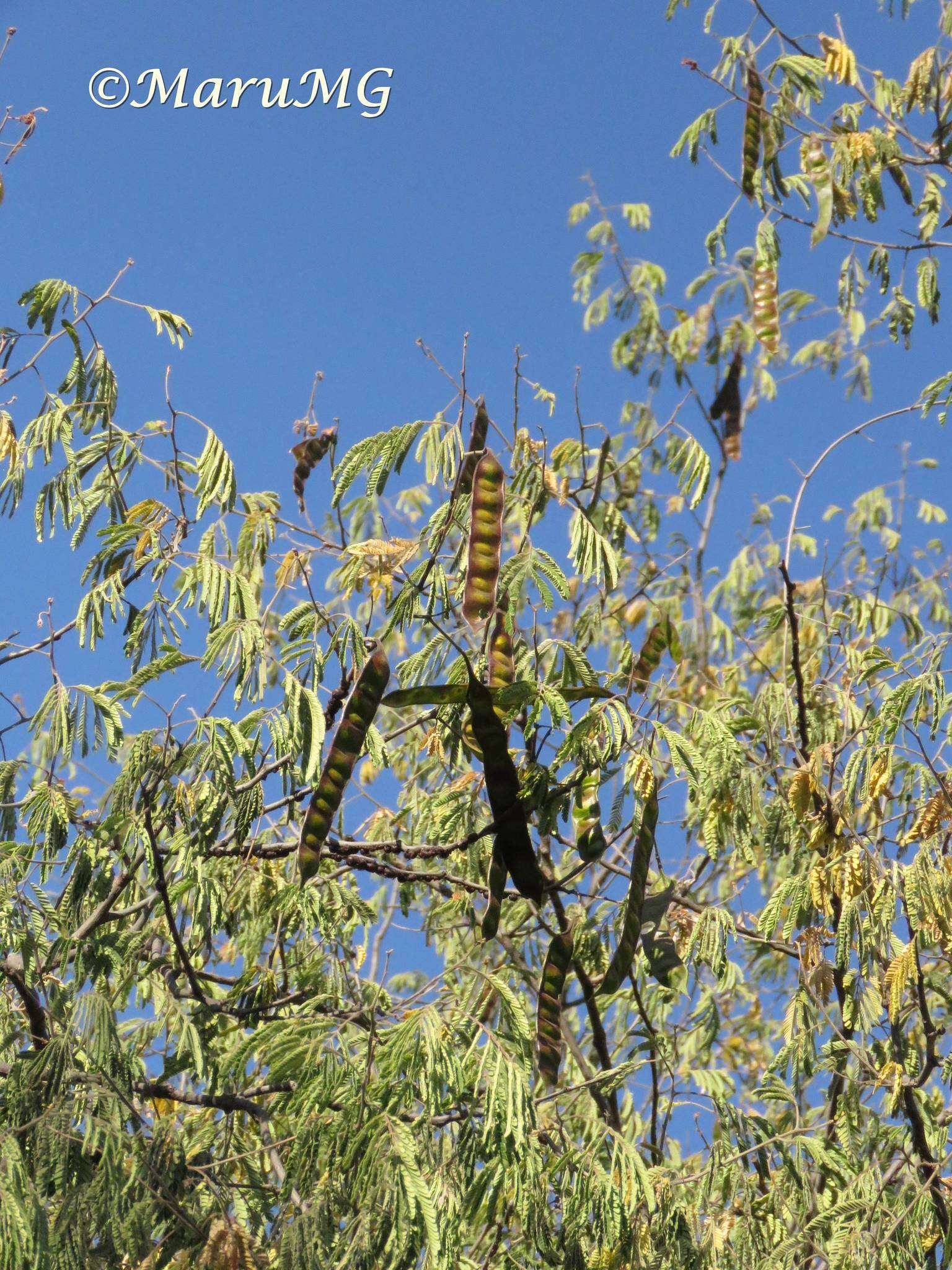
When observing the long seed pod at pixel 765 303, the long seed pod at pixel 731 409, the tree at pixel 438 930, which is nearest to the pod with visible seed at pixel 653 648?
the tree at pixel 438 930

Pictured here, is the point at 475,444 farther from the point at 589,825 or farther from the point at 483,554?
the point at 589,825

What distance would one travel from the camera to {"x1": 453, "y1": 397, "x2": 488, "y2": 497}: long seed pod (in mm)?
3674

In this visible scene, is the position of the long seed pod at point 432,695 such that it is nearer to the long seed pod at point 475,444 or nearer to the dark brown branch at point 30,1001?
the long seed pod at point 475,444

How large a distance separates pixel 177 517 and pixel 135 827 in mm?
1046

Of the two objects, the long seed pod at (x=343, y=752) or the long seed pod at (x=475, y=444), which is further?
the long seed pod at (x=475, y=444)

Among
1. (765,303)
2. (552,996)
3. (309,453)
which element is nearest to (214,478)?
(309,453)

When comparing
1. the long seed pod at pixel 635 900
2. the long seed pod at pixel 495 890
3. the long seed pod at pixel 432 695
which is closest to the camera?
the long seed pod at pixel 432 695

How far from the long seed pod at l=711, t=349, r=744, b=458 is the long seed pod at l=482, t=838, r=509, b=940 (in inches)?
153

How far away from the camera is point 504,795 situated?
3.40m

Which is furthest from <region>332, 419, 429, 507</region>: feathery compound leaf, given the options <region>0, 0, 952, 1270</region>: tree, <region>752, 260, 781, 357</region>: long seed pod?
<region>752, 260, 781, 357</region>: long seed pod

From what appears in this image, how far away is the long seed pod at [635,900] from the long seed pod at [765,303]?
11.1 ft

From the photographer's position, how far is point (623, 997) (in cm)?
520

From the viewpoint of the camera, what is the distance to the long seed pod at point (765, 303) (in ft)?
21.2

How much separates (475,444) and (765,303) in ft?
10.4
